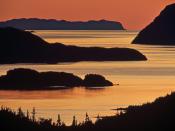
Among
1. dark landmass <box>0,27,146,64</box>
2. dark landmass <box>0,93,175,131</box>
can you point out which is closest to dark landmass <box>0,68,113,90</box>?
dark landmass <box>0,27,146,64</box>

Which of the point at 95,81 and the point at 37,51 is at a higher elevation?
the point at 37,51

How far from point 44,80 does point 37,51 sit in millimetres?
46848

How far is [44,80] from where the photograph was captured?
277ft

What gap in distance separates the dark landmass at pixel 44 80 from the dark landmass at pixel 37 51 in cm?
4304

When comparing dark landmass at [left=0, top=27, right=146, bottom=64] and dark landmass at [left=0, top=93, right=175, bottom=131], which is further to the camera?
dark landmass at [left=0, top=27, right=146, bottom=64]

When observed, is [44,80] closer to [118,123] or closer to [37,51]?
[37,51]

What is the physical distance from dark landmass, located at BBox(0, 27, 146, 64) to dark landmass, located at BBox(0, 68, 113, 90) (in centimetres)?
4304

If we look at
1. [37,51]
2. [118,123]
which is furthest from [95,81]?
[118,123]

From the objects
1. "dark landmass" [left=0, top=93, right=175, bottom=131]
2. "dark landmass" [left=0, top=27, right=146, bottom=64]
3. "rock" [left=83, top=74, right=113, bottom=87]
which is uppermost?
"dark landmass" [left=0, top=27, right=146, bottom=64]

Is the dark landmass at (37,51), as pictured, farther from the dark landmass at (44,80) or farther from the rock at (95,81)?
the rock at (95,81)

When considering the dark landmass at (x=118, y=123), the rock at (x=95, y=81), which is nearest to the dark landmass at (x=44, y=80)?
the rock at (x=95, y=81)

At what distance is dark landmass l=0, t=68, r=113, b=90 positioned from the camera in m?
82.0

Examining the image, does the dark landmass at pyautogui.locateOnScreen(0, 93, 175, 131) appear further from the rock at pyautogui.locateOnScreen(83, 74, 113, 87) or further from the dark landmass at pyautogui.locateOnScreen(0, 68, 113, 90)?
the dark landmass at pyautogui.locateOnScreen(0, 68, 113, 90)

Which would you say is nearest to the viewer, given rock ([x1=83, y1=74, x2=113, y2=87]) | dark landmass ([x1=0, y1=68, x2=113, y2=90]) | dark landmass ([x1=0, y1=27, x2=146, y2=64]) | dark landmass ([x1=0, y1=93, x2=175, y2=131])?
dark landmass ([x1=0, y1=93, x2=175, y2=131])
